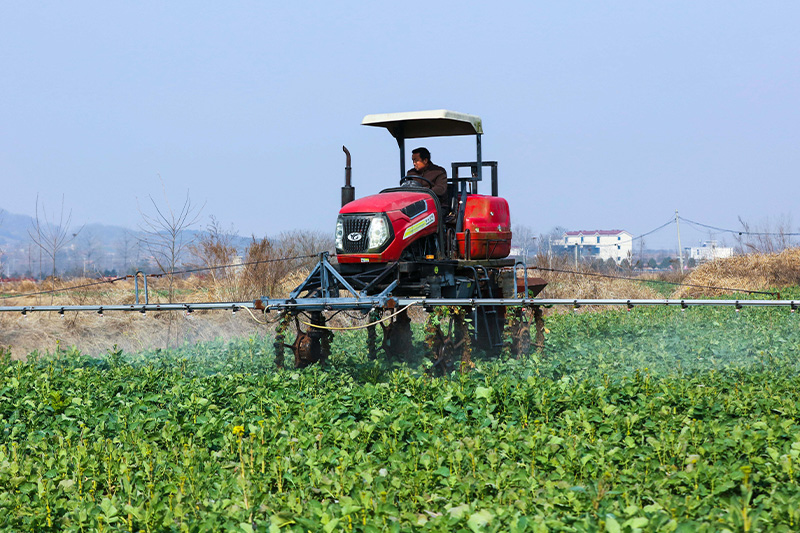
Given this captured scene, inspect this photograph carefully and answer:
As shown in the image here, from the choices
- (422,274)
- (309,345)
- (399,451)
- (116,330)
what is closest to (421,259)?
(422,274)

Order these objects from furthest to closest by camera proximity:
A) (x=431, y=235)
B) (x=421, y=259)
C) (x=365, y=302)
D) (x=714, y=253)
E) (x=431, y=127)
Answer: (x=714, y=253), (x=431, y=127), (x=431, y=235), (x=421, y=259), (x=365, y=302)

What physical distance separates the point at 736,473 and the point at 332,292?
5.34 meters

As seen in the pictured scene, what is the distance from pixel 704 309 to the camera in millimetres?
16578

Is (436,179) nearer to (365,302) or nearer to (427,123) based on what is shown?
(427,123)

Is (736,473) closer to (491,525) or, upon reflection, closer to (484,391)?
(491,525)

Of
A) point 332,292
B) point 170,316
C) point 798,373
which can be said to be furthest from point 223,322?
point 798,373

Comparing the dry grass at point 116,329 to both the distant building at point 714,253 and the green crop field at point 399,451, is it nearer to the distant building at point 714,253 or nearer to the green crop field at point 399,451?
the green crop field at point 399,451

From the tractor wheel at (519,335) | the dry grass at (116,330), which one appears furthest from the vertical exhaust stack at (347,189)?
the dry grass at (116,330)

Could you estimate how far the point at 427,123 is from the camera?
10.5 m

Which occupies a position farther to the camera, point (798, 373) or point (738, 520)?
point (798, 373)

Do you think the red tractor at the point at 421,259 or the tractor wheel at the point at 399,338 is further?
the tractor wheel at the point at 399,338

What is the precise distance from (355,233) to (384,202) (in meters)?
0.49

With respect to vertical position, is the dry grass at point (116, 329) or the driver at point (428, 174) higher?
the driver at point (428, 174)

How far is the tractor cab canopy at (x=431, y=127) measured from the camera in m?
10.1
